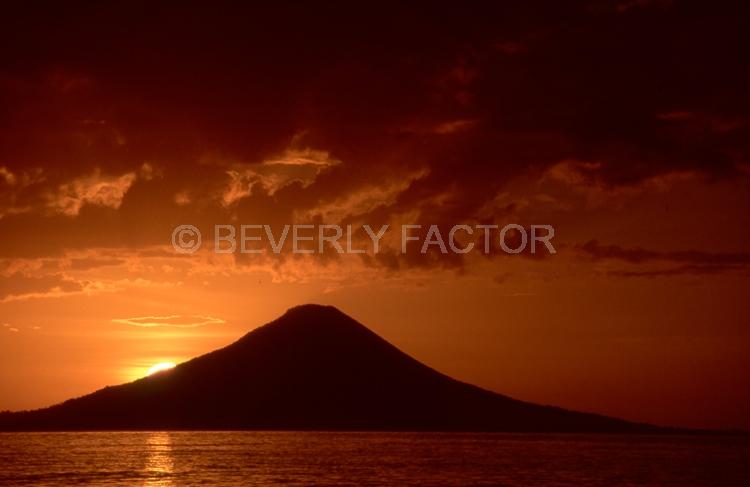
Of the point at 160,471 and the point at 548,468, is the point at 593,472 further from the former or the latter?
the point at 160,471

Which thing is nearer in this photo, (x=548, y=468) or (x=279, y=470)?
(x=279, y=470)

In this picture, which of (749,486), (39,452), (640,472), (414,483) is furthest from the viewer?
(39,452)

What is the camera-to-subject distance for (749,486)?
3162 inches

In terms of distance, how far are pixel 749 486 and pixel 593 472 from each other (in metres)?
15.1

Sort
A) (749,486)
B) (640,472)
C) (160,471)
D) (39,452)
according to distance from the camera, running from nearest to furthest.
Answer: (749,486) → (160,471) → (640,472) → (39,452)

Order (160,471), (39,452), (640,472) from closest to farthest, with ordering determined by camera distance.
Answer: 1. (160,471)
2. (640,472)
3. (39,452)

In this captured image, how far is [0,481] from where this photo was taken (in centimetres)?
7469

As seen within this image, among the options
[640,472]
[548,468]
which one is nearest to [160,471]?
[548,468]

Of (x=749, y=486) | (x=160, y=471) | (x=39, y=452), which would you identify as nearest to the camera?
(x=749, y=486)

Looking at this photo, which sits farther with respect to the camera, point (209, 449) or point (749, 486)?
point (209, 449)

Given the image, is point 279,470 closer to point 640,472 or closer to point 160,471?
point 160,471

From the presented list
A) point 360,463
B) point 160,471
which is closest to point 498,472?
point 360,463

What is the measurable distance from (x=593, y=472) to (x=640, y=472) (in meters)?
7.01

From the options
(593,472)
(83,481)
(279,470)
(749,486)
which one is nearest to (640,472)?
(593,472)
